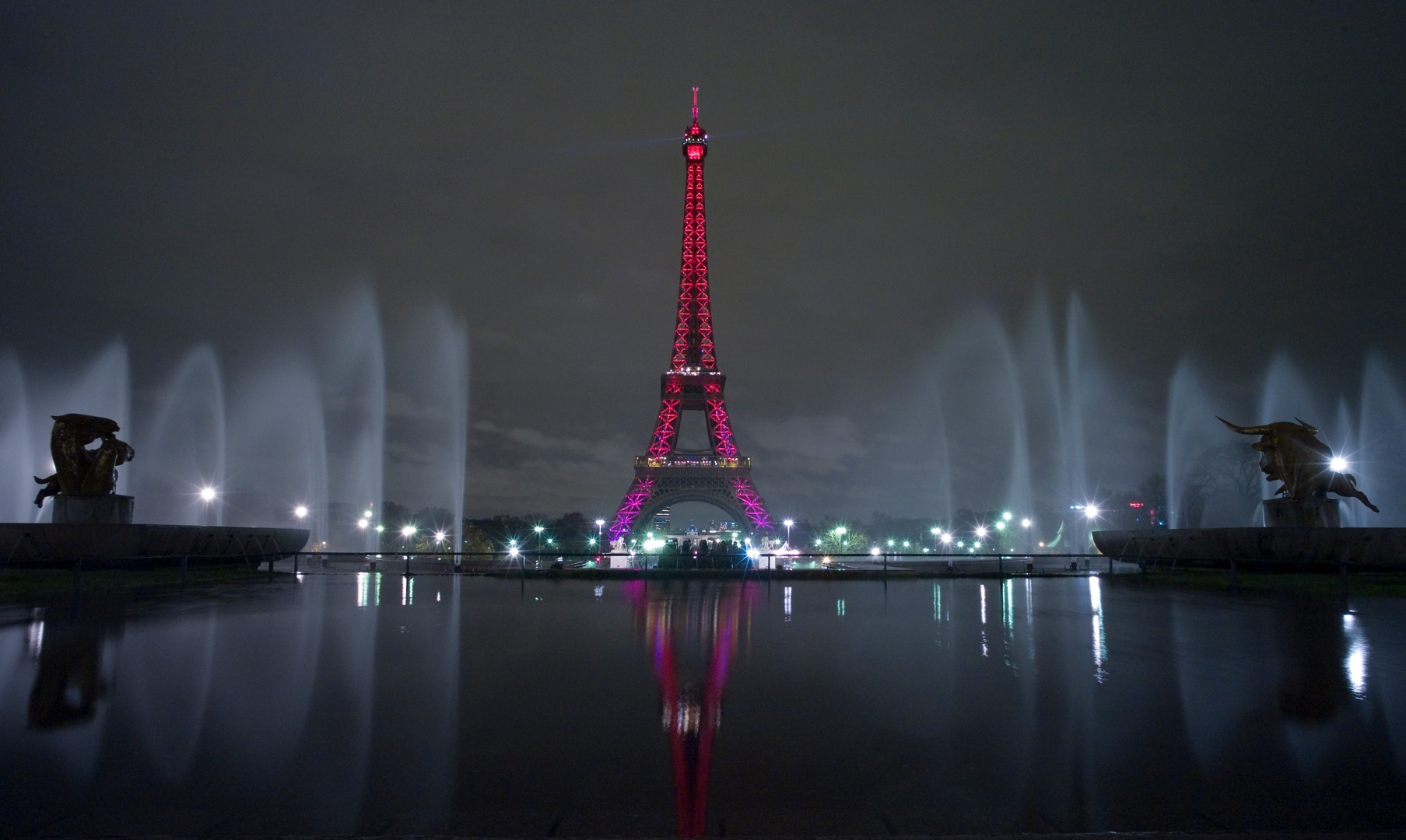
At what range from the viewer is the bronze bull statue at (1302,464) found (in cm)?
2617

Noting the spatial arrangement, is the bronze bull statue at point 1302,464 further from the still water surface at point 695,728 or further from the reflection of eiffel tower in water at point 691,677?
the reflection of eiffel tower in water at point 691,677

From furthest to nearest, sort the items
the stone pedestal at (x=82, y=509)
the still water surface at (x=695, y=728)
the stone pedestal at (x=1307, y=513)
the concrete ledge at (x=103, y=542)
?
the stone pedestal at (x=1307, y=513), the stone pedestal at (x=82, y=509), the concrete ledge at (x=103, y=542), the still water surface at (x=695, y=728)

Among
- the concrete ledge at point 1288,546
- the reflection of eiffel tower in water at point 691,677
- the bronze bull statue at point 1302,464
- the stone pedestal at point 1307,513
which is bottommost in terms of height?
the reflection of eiffel tower in water at point 691,677

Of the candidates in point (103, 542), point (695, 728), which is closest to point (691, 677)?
point (695, 728)

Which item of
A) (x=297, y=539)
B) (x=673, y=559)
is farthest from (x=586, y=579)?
(x=297, y=539)

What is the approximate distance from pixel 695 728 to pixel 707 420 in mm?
73542

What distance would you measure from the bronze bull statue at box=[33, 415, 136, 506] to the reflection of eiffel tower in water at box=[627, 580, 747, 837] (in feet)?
63.3

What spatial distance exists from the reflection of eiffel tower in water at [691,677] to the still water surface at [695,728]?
5 cm

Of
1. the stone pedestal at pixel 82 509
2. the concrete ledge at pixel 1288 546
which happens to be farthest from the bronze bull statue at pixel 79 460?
the concrete ledge at pixel 1288 546

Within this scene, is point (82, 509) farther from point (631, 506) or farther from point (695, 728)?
point (631, 506)

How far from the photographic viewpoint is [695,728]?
7199 millimetres

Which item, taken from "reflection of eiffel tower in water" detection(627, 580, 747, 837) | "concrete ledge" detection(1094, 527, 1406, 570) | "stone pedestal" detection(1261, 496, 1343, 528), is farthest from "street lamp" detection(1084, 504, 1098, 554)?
"reflection of eiffel tower in water" detection(627, 580, 747, 837)

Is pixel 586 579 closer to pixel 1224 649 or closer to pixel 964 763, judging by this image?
pixel 1224 649

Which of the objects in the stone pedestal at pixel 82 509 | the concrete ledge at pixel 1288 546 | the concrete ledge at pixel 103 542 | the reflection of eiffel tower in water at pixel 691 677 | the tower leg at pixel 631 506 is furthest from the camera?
the tower leg at pixel 631 506
